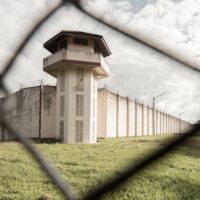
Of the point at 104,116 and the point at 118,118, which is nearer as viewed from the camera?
the point at 104,116

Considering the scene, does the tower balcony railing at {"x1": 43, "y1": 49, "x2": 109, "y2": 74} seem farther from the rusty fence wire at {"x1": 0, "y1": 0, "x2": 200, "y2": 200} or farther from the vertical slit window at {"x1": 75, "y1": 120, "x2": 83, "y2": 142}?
the vertical slit window at {"x1": 75, "y1": 120, "x2": 83, "y2": 142}

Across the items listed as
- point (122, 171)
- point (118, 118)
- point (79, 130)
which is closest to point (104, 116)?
point (118, 118)

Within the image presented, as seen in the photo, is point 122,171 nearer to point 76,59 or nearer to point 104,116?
point 76,59

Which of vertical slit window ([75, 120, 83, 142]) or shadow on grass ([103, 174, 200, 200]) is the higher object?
vertical slit window ([75, 120, 83, 142])

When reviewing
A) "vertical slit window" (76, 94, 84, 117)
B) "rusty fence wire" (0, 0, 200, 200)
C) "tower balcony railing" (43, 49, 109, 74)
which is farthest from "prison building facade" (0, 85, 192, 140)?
"rusty fence wire" (0, 0, 200, 200)

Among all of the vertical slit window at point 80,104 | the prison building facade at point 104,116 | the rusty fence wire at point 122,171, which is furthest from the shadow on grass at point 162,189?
the vertical slit window at point 80,104

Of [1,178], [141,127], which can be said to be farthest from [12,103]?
[141,127]

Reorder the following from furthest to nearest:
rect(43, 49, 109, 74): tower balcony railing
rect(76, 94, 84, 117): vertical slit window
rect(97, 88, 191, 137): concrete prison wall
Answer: rect(97, 88, 191, 137): concrete prison wall → rect(76, 94, 84, 117): vertical slit window → rect(43, 49, 109, 74): tower balcony railing

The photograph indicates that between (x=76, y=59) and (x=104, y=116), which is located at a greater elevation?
(x=104, y=116)

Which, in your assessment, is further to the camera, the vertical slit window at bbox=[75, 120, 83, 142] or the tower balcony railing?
the vertical slit window at bbox=[75, 120, 83, 142]

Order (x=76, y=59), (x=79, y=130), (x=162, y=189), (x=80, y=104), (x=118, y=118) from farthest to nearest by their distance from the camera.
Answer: (x=118, y=118) → (x=79, y=130) → (x=80, y=104) → (x=162, y=189) → (x=76, y=59)

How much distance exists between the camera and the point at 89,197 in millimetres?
317

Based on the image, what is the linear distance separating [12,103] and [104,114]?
34.5 feet

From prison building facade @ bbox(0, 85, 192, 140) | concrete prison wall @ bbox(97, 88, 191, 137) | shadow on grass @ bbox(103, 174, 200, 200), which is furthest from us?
concrete prison wall @ bbox(97, 88, 191, 137)
